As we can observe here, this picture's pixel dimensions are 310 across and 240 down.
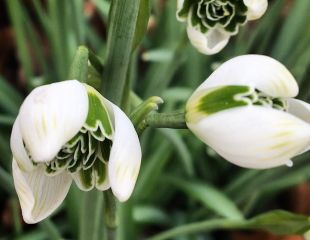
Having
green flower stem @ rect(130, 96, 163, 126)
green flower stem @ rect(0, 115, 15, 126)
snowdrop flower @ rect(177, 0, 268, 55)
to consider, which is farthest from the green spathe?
green flower stem @ rect(0, 115, 15, 126)

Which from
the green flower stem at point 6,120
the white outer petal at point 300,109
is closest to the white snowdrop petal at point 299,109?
the white outer petal at point 300,109

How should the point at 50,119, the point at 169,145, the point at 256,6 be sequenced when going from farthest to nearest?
1. the point at 169,145
2. the point at 256,6
3. the point at 50,119

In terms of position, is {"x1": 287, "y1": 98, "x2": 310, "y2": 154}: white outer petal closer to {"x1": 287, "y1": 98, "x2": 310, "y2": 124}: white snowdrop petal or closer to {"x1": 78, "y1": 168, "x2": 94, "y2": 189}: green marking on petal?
{"x1": 287, "y1": 98, "x2": 310, "y2": 124}: white snowdrop petal

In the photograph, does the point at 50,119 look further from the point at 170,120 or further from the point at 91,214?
the point at 91,214

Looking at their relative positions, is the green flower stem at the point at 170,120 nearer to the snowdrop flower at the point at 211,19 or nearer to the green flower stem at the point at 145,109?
the green flower stem at the point at 145,109

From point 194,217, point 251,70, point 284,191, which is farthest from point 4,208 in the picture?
point 251,70

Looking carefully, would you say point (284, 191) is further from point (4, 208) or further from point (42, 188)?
point (42, 188)

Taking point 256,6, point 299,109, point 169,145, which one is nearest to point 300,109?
point 299,109
